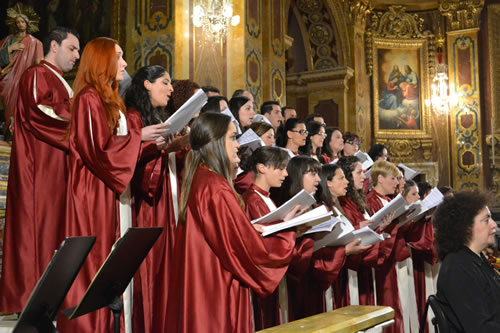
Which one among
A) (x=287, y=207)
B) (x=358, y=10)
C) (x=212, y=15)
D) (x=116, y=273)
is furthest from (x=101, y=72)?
(x=358, y=10)

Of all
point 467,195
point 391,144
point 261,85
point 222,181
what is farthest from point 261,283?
point 391,144

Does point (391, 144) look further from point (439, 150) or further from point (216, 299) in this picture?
point (216, 299)

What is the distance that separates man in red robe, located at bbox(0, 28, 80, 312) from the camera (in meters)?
3.92

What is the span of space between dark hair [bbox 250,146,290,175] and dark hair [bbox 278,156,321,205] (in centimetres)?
29

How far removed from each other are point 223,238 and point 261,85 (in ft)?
22.4

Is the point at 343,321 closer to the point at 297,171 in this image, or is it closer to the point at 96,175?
the point at 297,171

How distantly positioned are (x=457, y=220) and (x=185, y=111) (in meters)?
1.72

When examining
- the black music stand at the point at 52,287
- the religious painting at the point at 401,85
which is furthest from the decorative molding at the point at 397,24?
the black music stand at the point at 52,287

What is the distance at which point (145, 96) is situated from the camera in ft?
13.9

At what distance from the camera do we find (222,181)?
326 cm

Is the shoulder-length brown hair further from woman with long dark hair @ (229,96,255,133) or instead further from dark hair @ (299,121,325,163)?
dark hair @ (299,121,325,163)

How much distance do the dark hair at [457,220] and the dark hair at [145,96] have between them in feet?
6.21

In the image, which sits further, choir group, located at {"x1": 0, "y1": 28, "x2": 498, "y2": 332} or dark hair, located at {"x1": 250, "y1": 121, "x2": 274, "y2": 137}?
dark hair, located at {"x1": 250, "y1": 121, "x2": 274, "y2": 137}

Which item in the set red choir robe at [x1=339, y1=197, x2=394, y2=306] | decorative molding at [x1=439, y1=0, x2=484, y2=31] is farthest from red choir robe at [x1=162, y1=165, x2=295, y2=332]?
decorative molding at [x1=439, y1=0, x2=484, y2=31]
